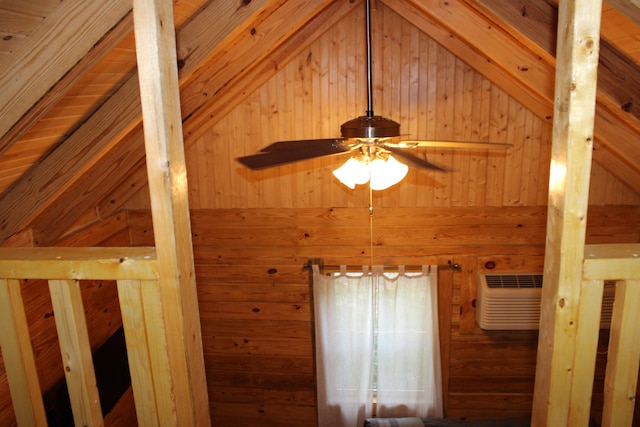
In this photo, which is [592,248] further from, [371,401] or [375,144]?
[371,401]

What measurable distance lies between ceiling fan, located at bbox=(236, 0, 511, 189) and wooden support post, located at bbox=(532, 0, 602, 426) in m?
0.94

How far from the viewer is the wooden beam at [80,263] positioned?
131 centimetres

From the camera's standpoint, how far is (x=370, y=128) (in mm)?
2072

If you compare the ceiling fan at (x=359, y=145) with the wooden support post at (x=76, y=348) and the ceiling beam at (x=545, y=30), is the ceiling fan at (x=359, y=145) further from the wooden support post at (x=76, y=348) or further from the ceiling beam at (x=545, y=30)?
the wooden support post at (x=76, y=348)

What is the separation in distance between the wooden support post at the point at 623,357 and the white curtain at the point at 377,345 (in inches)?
109

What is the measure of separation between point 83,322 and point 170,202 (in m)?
0.49

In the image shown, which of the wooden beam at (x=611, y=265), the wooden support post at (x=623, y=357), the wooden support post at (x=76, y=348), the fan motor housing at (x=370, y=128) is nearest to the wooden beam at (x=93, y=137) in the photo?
the fan motor housing at (x=370, y=128)

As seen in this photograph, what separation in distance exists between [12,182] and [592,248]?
2253 millimetres

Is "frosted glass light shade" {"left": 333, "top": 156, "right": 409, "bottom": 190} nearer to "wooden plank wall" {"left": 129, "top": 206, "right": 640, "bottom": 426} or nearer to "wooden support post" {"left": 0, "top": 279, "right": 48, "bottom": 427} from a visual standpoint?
"wooden support post" {"left": 0, "top": 279, "right": 48, "bottom": 427}

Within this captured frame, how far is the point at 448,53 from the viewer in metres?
3.70

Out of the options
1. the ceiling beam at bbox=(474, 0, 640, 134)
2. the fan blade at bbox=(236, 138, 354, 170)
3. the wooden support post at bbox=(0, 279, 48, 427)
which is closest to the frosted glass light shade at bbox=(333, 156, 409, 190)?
the fan blade at bbox=(236, 138, 354, 170)

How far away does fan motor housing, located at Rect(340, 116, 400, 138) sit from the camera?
81.7 inches

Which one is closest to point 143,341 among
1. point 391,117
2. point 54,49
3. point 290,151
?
point 54,49

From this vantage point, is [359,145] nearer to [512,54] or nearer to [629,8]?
Answer: [629,8]
